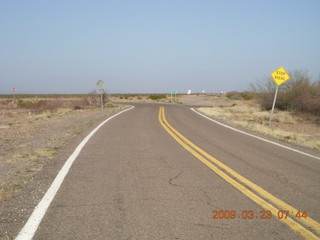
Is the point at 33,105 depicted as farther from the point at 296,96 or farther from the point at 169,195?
the point at 169,195

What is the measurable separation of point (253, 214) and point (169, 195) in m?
1.35

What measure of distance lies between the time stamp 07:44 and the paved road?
4cm

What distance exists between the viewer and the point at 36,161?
771cm

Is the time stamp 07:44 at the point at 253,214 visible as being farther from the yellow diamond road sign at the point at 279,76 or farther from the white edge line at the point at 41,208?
the yellow diamond road sign at the point at 279,76

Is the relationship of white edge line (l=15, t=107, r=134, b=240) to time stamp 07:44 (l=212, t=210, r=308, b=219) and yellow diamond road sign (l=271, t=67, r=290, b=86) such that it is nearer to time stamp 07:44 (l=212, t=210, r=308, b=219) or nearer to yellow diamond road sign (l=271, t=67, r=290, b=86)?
time stamp 07:44 (l=212, t=210, r=308, b=219)

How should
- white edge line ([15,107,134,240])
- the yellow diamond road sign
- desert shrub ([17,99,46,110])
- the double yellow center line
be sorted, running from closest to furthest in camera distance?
white edge line ([15,107,134,240])
the double yellow center line
the yellow diamond road sign
desert shrub ([17,99,46,110])

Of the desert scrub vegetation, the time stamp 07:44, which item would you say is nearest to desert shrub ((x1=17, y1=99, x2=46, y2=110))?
the desert scrub vegetation

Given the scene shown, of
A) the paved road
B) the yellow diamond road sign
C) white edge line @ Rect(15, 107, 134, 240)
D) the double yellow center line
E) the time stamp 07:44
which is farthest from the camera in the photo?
the yellow diamond road sign

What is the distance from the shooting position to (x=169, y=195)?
5188mm

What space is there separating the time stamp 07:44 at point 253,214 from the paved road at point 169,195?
0.13ft

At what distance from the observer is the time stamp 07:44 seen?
436cm

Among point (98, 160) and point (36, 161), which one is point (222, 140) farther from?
point (36, 161)

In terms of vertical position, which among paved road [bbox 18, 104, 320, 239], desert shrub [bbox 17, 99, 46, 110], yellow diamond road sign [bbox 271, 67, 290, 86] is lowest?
desert shrub [bbox 17, 99, 46, 110]

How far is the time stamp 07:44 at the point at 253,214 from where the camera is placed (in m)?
4.36
